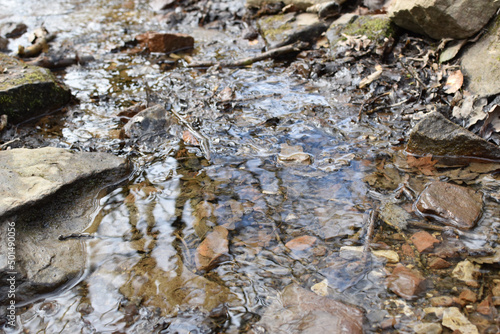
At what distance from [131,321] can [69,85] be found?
4394 millimetres

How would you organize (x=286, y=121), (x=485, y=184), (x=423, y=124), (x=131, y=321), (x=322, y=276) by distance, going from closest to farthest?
1. (x=131, y=321)
2. (x=322, y=276)
3. (x=485, y=184)
4. (x=423, y=124)
5. (x=286, y=121)

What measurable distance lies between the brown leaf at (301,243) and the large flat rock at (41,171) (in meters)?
1.79

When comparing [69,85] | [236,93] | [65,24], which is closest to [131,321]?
[236,93]

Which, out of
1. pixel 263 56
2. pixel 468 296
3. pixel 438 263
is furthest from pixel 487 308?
pixel 263 56

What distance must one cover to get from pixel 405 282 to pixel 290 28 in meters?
4.98

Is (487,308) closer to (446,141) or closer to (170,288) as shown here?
(446,141)

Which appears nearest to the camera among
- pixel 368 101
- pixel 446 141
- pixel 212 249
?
pixel 212 249

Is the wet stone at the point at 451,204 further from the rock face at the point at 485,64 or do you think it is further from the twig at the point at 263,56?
the twig at the point at 263,56

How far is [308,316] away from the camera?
1.94m

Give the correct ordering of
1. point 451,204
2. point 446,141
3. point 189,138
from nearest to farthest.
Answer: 1. point 451,204
2. point 446,141
3. point 189,138

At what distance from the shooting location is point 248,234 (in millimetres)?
2596

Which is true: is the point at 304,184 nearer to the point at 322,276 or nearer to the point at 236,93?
the point at 322,276

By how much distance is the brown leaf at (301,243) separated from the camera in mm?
2441

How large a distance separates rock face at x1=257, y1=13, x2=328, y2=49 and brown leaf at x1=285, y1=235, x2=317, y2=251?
4124mm
